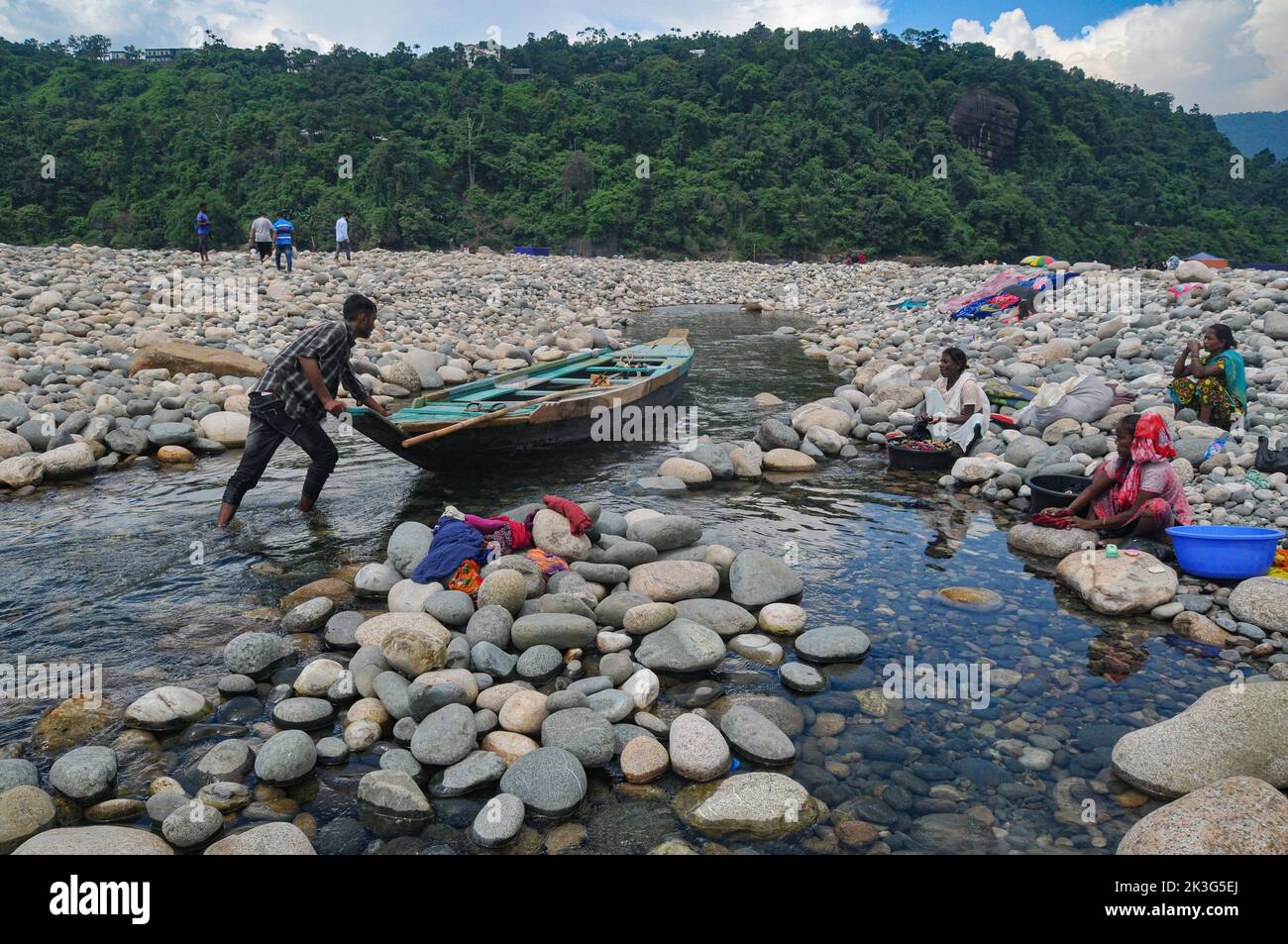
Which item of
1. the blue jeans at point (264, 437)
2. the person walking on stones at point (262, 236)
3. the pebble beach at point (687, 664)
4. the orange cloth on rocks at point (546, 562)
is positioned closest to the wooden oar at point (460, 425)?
the pebble beach at point (687, 664)

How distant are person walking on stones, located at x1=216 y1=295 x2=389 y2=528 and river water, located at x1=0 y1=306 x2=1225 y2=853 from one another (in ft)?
2.20

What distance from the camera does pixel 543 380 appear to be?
1062 centimetres

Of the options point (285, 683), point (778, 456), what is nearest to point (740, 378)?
point (778, 456)

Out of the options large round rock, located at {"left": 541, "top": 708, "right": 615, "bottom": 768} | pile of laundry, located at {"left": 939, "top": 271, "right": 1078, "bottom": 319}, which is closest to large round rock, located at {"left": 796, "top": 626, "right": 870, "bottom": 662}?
large round rock, located at {"left": 541, "top": 708, "right": 615, "bottom": 768}

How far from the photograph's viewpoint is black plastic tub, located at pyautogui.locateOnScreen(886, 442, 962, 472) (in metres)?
8.33

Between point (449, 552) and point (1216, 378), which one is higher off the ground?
point (1216, 378)

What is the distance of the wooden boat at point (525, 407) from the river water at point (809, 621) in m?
0.42

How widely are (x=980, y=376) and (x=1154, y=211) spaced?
61537mm

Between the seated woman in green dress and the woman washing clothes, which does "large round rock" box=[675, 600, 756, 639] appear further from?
the seated woman in green dress

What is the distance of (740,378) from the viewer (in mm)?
14727

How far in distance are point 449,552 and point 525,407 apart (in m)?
3.32

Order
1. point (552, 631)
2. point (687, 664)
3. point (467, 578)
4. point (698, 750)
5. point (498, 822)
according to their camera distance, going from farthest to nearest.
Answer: point (467, 578), point (552, 631), point (687, 664), point (698, 750), point (498, 822)

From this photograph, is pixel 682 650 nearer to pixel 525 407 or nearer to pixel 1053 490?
pixel 1053 490

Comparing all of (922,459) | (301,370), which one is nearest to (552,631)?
(301,370)
